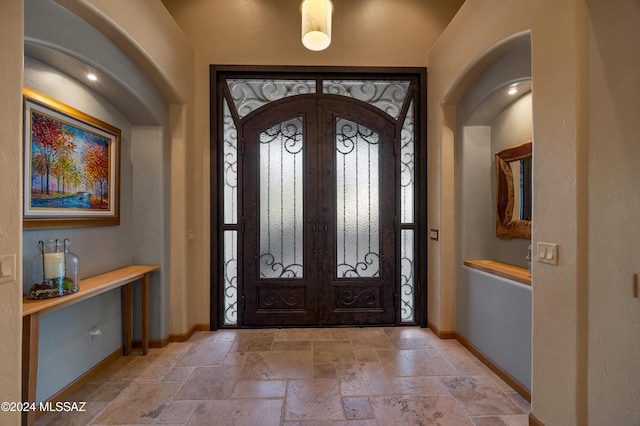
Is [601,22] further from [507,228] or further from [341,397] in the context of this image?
[341,397]

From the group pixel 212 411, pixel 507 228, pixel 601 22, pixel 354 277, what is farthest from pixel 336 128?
pixel 212 411

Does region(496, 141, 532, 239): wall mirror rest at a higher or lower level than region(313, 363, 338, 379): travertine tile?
higher

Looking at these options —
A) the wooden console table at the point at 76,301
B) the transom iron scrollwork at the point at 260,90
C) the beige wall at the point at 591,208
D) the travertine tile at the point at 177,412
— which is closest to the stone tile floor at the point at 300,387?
the travertine tile at the point at 177,412

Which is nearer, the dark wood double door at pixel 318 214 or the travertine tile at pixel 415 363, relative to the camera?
the travertine tile at pixel 415 363

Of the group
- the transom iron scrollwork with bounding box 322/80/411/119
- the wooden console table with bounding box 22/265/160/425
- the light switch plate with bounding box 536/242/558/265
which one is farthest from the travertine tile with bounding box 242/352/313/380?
the transom iron scrollwork with bounding box 322/80/411/119

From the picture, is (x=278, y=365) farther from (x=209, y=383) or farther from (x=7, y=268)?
(x=7, y=268)

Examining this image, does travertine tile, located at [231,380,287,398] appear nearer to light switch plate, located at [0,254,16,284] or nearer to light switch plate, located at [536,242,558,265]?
light switch plate, located at [0,254,16,284]

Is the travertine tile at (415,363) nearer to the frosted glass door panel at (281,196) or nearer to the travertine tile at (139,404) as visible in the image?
the frosted glass door panel at (281,196)

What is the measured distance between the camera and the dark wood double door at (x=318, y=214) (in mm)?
3379

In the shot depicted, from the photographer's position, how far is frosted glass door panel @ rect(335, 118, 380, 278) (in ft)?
11.2

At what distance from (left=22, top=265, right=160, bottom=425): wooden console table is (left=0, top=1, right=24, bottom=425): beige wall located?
0.74ft

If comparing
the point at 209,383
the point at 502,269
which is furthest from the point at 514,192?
the point at 209,383

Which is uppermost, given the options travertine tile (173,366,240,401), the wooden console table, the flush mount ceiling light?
the flush mount ceiling light

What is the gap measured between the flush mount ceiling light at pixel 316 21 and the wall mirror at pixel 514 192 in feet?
6.04
